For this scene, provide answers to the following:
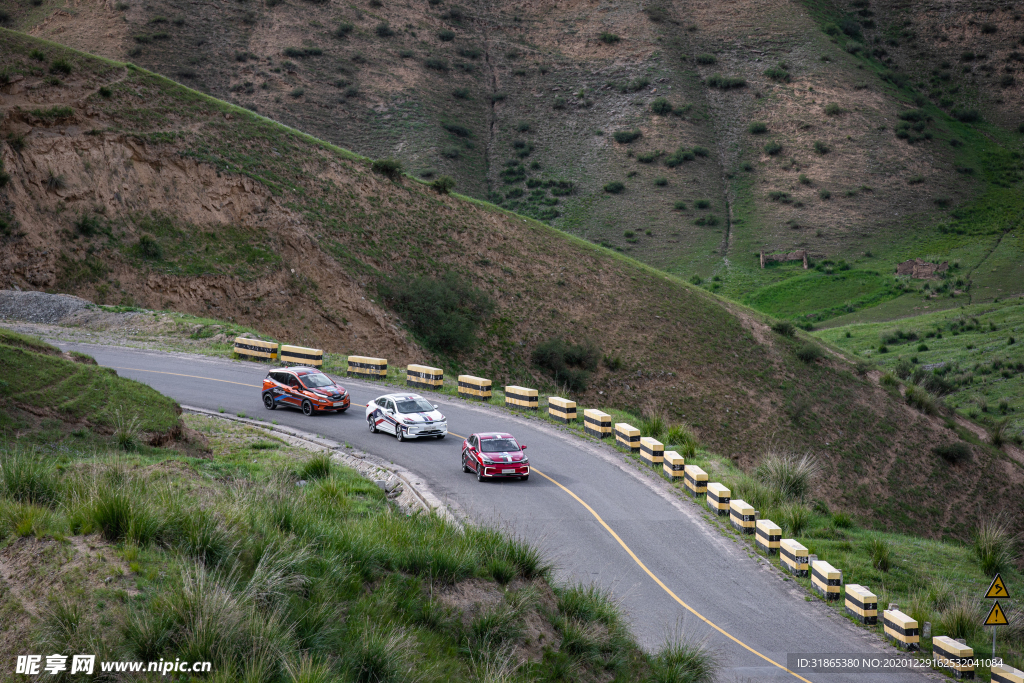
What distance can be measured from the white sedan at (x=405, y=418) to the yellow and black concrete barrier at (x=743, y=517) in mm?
9855

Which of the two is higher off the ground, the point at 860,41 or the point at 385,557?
the point at 860,41

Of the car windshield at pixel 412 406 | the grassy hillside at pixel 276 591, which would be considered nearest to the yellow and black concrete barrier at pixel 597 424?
the car windshield at pixel 412 406

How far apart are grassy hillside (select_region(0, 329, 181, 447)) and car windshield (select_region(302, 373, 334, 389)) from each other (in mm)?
8328

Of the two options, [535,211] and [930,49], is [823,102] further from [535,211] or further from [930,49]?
[535,211]

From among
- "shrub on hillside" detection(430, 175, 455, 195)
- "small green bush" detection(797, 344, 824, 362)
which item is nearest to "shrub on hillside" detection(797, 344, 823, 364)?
"small green bush" detection(797, 344, 824, 362)

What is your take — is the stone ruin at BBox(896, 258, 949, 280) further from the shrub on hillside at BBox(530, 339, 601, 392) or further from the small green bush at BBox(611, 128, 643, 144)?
the shrub on hillside at BBox(530, 339, 601, 392)

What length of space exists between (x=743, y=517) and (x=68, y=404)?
16.0 meters

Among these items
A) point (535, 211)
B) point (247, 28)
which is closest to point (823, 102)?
point (535, 211)

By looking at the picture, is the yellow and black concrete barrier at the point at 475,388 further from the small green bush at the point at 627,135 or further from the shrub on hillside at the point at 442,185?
the small green bush at the point at 627,135

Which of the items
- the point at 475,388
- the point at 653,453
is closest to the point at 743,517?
the point at 653,453

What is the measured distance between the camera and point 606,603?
11.7 metres

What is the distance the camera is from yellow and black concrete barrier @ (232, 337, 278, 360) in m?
32.4

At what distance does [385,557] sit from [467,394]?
20.1m

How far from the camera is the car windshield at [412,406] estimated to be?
23453 mm
